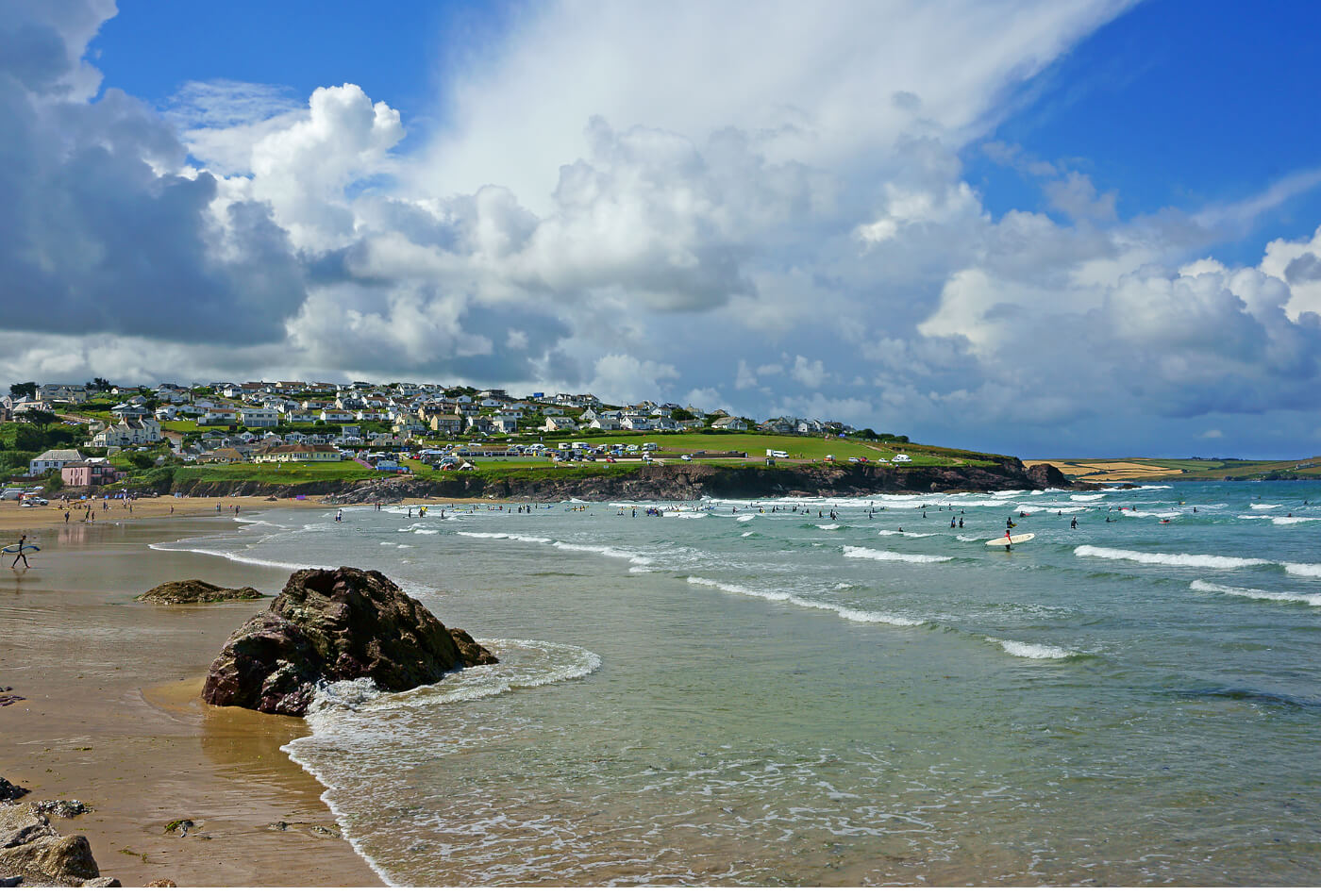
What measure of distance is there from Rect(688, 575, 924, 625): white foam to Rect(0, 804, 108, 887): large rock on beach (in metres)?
19.2

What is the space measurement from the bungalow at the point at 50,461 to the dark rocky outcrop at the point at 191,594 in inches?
4561

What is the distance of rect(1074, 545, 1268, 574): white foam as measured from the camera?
35219 mm

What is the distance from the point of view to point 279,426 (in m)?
177

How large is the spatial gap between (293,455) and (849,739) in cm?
13926

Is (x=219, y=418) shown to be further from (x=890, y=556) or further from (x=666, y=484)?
(x=890, y=556)

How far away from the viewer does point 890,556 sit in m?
41.5

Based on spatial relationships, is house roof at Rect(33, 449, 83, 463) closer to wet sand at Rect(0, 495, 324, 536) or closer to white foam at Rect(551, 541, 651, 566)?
wet sand at Rect(0, 495, 324, 536)

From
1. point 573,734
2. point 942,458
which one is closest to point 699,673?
point 573,734

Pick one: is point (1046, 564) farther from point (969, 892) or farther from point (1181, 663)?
point (969, 892)

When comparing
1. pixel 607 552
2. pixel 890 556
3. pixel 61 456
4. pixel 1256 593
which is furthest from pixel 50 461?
pixel 1256 593

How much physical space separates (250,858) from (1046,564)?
36.0 metres

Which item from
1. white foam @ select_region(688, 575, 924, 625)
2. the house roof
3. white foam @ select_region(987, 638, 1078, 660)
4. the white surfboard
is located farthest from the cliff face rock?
white foam @ select_region(987, 638, 1078, 660)

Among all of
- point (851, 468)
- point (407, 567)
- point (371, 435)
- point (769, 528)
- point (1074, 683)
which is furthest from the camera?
point (371, 435)

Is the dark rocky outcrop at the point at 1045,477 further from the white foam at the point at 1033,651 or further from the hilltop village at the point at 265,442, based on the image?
the white foam at the point at 1033,651
